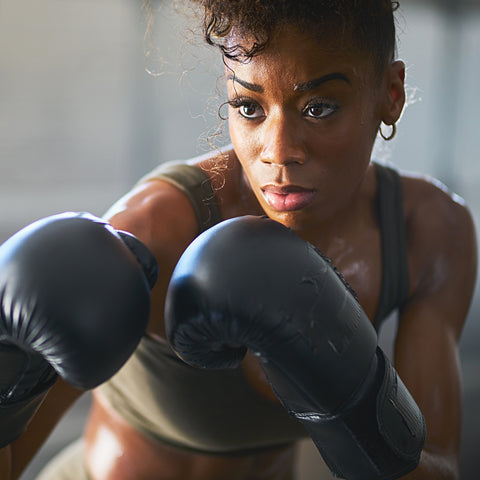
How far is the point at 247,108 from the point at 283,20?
108 mm

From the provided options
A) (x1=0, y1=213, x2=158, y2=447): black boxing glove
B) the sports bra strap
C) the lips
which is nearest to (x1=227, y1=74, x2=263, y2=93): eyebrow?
the lips

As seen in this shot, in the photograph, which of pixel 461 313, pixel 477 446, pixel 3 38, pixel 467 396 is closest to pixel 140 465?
pixel 461 313

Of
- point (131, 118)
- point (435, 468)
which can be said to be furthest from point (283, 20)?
point (131, 118)

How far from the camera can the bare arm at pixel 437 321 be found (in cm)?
84

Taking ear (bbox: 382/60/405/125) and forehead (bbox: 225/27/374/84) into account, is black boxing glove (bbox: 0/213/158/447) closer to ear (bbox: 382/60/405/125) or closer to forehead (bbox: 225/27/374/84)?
forehead (bbox: 225/27/374/84)

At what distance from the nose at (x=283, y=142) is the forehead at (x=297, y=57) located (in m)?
0.05

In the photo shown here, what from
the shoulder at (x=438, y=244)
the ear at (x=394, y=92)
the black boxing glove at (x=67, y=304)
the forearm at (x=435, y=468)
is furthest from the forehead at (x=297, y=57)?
the forearm at (x=435, y=468)

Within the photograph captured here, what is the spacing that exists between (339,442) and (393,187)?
0.47 metres

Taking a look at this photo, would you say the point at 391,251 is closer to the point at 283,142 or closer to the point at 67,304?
the point at 283,142

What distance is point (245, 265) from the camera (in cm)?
58

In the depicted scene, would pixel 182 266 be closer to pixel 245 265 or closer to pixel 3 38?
pixel 245 265

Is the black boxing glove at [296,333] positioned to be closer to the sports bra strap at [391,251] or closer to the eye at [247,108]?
the eye at [247,108]

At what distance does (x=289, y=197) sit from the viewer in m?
0.69

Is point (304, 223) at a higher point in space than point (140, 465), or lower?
higher
